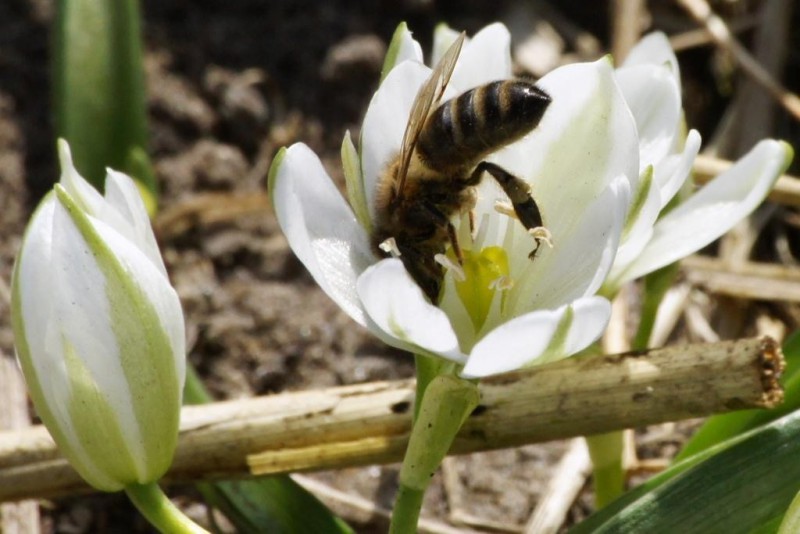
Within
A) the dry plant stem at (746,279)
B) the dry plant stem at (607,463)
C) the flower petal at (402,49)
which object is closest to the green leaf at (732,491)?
the dry plant stem at (607,463)

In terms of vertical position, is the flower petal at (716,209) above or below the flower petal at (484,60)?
below

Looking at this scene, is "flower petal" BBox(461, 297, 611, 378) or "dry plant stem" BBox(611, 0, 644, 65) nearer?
"flower petal" BBox(461, 297, 611, 378)

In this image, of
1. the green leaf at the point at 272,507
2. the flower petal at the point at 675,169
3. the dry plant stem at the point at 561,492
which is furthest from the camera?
the dry plant stem at the point at 561,492

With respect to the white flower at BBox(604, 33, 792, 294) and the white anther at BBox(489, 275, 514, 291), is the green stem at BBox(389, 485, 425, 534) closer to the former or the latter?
the white anther at BBox(489, 275, 514, 291)

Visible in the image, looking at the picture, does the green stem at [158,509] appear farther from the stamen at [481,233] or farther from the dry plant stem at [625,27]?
the dry plant stem at [625,27]

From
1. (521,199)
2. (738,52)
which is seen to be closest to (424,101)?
(521,199)

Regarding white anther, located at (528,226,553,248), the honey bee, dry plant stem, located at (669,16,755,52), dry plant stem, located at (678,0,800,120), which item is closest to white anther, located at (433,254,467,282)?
the honey bee

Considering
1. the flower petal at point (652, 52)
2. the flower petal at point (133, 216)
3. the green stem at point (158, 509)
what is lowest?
the green stem at point (158, 509)

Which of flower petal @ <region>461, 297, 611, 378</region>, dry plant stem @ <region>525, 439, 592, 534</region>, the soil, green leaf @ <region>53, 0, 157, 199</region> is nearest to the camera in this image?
flower petal @ <region>461, 297, 611, 378</region>
